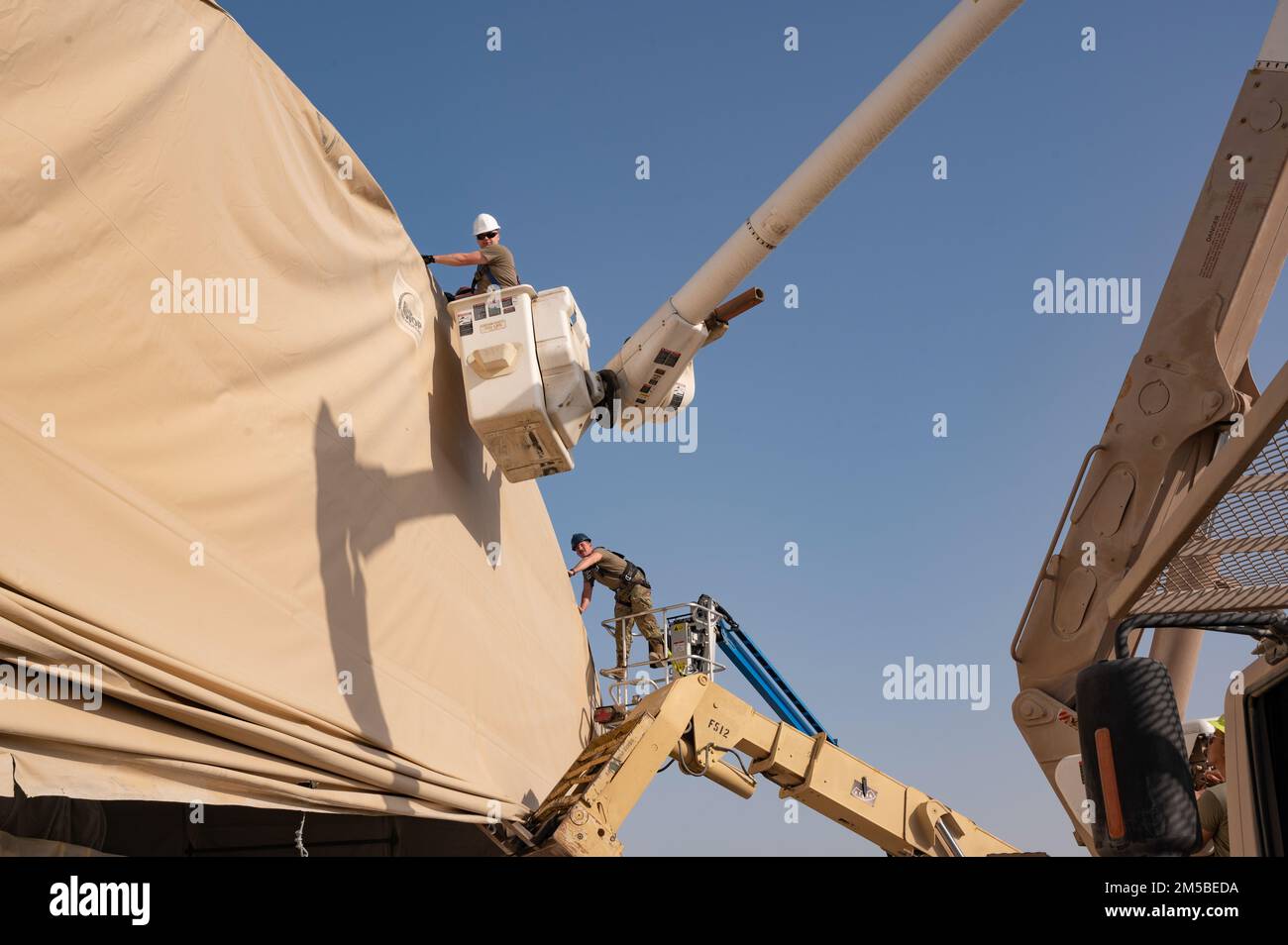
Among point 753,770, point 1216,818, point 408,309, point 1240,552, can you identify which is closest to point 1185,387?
point 1240,552

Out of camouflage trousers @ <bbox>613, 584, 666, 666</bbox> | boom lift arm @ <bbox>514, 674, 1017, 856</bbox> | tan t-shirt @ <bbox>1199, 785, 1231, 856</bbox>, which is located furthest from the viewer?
camouflage trousers @ <bbox>613, 584, 666, 666</bbox>

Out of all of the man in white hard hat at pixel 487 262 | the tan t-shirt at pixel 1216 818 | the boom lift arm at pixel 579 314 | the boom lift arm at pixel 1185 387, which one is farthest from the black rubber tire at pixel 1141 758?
the man in white hard hat at pixel 487 262

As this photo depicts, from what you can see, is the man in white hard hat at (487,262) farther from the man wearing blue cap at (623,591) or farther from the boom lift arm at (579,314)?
the man wearing blue cap at (623,591)

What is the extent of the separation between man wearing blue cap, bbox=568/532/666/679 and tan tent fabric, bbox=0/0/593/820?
3245 millimetres

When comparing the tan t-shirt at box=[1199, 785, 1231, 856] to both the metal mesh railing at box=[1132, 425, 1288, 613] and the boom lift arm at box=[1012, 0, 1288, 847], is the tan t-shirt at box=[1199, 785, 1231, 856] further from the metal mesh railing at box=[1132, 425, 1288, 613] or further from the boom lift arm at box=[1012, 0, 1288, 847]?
the boom lift arm at box=[1012, 0, 1288, 847]

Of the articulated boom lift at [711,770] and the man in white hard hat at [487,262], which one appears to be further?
the man in white hard hat at [487,262]

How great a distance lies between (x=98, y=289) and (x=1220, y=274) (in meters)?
6.27

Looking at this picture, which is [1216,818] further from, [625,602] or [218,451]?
[625,602]

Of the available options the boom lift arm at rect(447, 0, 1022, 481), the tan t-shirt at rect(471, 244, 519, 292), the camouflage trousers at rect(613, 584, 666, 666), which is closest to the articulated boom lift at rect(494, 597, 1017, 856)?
the camouflage trousers at rect(613, 584, 666, 666)

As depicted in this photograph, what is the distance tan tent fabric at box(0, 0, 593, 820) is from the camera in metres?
4.73

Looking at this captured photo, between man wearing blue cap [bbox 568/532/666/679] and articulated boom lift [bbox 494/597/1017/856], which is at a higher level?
man wearing blue cap [bbox 568/532/666/679]

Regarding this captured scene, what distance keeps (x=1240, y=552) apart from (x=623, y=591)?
823 centimetres

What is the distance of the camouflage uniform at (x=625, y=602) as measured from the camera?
41.0 ft
